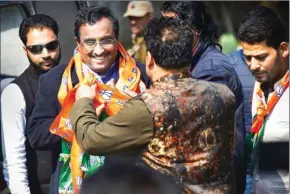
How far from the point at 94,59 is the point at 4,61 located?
258 centimetres

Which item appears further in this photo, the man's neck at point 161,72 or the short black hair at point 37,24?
the short black hair at point 37,24

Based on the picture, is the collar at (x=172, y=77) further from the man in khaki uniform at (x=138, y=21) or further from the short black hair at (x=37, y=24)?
the man in khaki uniform at (x=138, y=21)

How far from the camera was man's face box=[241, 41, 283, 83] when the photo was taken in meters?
5.01

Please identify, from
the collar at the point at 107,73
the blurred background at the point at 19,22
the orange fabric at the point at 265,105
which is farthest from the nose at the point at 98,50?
the blurred background at the point at 19,22

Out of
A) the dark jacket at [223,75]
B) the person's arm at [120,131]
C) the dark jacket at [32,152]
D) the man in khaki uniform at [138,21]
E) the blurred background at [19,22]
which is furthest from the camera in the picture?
the man in khaki uniform at [138,21]

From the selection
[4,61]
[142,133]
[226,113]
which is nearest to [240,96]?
[226,113]

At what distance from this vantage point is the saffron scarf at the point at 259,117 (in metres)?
4.96

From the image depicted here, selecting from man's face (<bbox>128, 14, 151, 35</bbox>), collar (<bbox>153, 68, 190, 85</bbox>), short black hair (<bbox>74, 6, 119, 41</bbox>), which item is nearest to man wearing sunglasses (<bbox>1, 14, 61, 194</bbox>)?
short black hair (<bbox>74, 6, 119, 41</bbox>)

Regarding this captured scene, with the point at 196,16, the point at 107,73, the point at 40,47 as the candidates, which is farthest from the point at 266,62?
the point at 40,47

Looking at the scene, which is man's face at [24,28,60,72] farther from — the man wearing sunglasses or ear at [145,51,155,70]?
ear at [145,51,155,70]

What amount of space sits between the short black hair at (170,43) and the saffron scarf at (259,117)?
36.9 inches

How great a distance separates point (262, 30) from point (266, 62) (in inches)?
7.6

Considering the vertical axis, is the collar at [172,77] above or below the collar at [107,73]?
above

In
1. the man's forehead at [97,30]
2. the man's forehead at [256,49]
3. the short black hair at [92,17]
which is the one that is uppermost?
the short black hair at [92,17]
